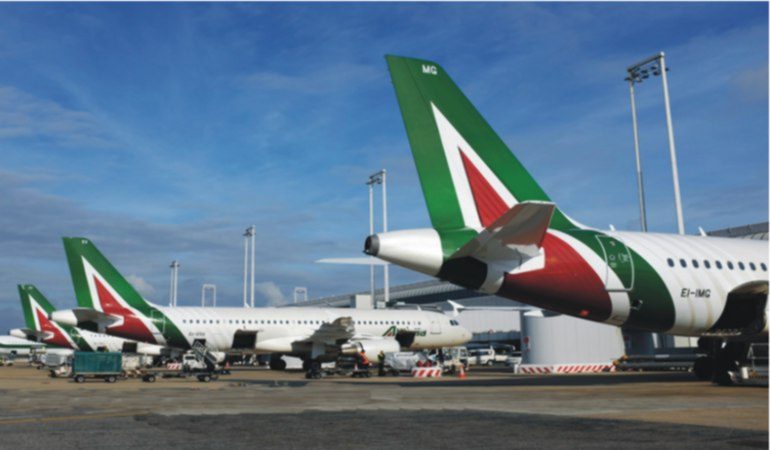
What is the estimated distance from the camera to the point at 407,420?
13.7m

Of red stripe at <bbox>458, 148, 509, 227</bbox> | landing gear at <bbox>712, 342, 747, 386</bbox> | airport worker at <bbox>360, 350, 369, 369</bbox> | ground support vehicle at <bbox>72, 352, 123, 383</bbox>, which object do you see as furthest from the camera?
airport worker at <bbox>360, 350, 369, 369</bbox>

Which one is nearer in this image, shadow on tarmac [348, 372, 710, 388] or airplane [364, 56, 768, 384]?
airplane [364, 56, 768, 384]

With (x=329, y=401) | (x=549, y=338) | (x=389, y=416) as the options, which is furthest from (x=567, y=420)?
(x=549, y=338)

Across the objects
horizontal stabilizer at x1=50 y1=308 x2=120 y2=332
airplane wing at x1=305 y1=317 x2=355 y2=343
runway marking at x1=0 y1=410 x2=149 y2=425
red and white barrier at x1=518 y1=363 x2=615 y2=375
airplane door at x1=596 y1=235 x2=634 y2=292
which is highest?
airplane door at x1=596 y1=235 x2=634 y2=292

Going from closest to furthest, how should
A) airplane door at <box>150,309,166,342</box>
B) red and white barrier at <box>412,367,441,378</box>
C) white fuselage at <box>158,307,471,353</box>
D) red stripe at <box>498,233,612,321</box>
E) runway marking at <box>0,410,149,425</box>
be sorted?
1. runway marking at <box>0,410,149,425</box>
2. red stripe at <box>498,233,612,321</box>
3. red and white barrier at <box>412,367,441,378</box>
4. airplane door at <box>150,309,166,342</box>
5. white fuselage at <box>158,307,471,353</box>

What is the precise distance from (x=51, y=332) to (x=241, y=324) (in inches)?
1058

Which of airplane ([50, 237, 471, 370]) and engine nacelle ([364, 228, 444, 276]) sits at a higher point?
engine nacelle ([364, 228, 444, 276])

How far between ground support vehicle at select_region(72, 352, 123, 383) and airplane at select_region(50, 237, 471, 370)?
2.82 m

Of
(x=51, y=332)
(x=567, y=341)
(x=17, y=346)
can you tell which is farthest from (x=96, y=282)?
(x=17, y=346)

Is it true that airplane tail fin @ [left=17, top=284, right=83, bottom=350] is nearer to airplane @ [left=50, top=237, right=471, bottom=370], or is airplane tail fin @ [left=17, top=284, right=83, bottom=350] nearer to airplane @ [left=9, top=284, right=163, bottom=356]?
airplane @ [left=9, top=284, right=163, bottom=356]

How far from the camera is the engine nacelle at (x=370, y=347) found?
4184 centimetres

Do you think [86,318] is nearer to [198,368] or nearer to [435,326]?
[198,368]

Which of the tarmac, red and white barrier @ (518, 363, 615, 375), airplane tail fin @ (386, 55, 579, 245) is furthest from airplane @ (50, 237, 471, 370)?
airplane tail fin @ (386, 55, 579, 245)

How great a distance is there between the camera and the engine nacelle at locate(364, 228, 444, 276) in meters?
18.4
